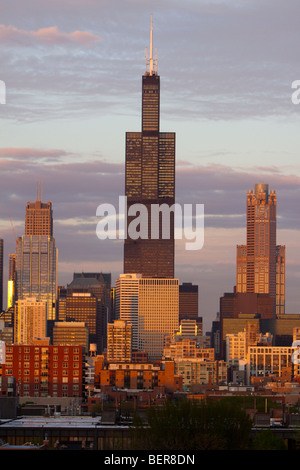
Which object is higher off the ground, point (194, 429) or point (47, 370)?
point (194, 429)

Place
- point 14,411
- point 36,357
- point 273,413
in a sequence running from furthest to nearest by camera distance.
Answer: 1. point 36,357
2. point 273,413
3. point 14,411

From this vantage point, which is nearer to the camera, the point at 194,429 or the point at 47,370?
the point at 194,429

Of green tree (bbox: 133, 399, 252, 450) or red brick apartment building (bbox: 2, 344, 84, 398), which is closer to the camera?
green tree (bbox: 133, 399, 252, 450)

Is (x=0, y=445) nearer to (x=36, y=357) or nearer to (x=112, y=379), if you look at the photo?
(x=36, y=357)

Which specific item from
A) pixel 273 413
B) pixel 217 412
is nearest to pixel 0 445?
pixel 217 412

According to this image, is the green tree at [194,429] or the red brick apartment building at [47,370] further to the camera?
the red brick apartment building at [47,370]
